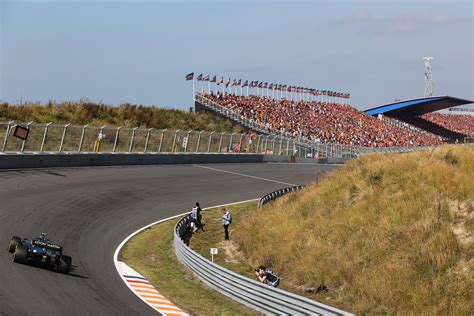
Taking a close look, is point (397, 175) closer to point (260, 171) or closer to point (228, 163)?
point (260, 171)

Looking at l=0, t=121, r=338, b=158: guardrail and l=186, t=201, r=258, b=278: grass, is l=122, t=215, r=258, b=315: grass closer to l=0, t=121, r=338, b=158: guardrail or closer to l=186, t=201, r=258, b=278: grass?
l=186, t=201, r=258, b=278: grass

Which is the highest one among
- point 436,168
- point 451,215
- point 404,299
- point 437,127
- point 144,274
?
point 437,127

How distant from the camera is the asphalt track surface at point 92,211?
14.2 m

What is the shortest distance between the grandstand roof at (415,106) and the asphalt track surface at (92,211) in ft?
198

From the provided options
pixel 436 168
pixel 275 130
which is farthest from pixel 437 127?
pixel 436 168

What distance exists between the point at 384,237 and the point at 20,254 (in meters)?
10.8

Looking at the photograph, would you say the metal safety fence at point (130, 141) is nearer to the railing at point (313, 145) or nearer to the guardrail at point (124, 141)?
the guardrail at point (124, 141)

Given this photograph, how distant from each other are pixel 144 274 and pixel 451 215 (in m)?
9.73

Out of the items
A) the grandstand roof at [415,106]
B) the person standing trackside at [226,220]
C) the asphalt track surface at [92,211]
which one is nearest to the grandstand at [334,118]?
the grandstand roof at [415,106]

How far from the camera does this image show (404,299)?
15539mm

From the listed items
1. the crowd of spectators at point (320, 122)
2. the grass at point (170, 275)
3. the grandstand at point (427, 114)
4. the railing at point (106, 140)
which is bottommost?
the grass at point (170, 275)

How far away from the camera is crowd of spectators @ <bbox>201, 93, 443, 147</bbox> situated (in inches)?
2776

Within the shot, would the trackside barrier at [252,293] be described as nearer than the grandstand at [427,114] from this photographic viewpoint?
Yes

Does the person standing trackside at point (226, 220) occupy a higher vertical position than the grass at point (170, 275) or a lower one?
higher
